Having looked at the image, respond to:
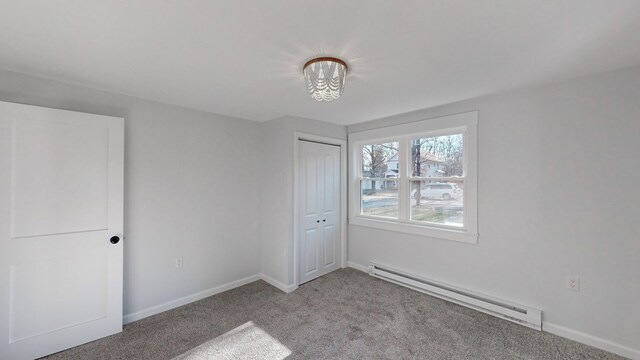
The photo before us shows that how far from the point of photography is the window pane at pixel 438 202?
2924mm

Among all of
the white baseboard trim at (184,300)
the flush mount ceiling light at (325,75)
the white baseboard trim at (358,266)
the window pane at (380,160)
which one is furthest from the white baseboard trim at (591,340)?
the white baseboard trim at (184,300)

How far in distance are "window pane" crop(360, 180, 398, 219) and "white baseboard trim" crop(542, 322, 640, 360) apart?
5.96ft

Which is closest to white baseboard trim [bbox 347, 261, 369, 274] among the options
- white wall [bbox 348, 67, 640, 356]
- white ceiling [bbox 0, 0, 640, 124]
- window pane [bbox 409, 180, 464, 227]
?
window pane [bbox 409, 180, 464, 227]

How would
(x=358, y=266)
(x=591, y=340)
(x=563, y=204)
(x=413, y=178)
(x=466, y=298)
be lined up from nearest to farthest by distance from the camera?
(x=591, y=340) < (x=563, y=204) < (x=466, y=298) < (x=413, y=178) < (x=358, y=266)

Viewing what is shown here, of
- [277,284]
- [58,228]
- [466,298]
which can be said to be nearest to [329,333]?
[277,284]

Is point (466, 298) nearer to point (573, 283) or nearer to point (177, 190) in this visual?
point (573, 283)

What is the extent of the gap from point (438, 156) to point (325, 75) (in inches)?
79.1

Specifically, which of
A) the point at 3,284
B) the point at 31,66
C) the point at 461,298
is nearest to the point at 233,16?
the point at 31,66

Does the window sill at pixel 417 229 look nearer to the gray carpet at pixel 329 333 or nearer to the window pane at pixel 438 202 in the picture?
the window pane at pixel 438 202

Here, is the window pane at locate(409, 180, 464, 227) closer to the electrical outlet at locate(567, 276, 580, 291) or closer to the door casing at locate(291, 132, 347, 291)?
the electrical outlet at locate(567, 276, 580, 291)

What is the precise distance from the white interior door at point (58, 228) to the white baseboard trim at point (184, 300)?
0.23 metres

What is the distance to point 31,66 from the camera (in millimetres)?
1906

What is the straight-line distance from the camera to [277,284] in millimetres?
3326

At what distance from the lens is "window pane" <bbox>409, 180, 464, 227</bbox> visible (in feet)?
9.59
